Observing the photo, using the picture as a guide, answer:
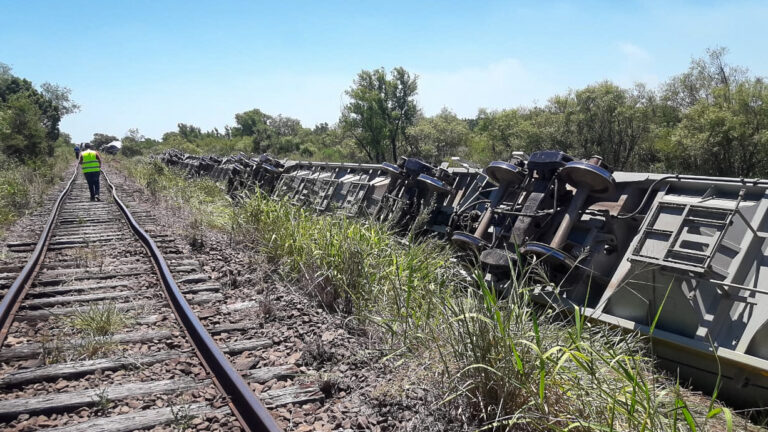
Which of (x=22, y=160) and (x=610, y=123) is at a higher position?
(x=610, y=123)

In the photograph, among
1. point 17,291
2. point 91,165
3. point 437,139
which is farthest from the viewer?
point 437,139

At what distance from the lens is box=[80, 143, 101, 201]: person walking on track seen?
1453 centimetres

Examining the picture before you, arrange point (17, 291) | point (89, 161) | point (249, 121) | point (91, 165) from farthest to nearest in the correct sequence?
point (249, 121)
point (91, 165)
point (89, 161)
point (17, 291)

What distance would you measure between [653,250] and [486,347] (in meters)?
3.41

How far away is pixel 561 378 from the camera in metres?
3.02

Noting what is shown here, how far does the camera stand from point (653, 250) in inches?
217

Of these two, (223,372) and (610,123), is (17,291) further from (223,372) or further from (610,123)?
(610,123)

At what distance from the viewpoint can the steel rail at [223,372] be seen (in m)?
3.11

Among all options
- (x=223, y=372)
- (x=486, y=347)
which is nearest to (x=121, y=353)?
(x=223, y=372)

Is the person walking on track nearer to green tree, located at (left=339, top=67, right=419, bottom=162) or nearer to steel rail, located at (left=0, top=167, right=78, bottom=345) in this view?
steel rail, located at (left=0, top=167, right=78, bottom=345)

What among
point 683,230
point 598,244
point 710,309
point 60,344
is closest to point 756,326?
point 710,309

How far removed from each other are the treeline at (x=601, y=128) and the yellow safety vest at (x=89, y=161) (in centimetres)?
2606

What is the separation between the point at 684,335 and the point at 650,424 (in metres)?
3.04

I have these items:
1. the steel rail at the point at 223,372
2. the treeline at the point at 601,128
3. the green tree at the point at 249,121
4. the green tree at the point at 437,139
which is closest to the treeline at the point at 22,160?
the steel rail at the point at 223,372
